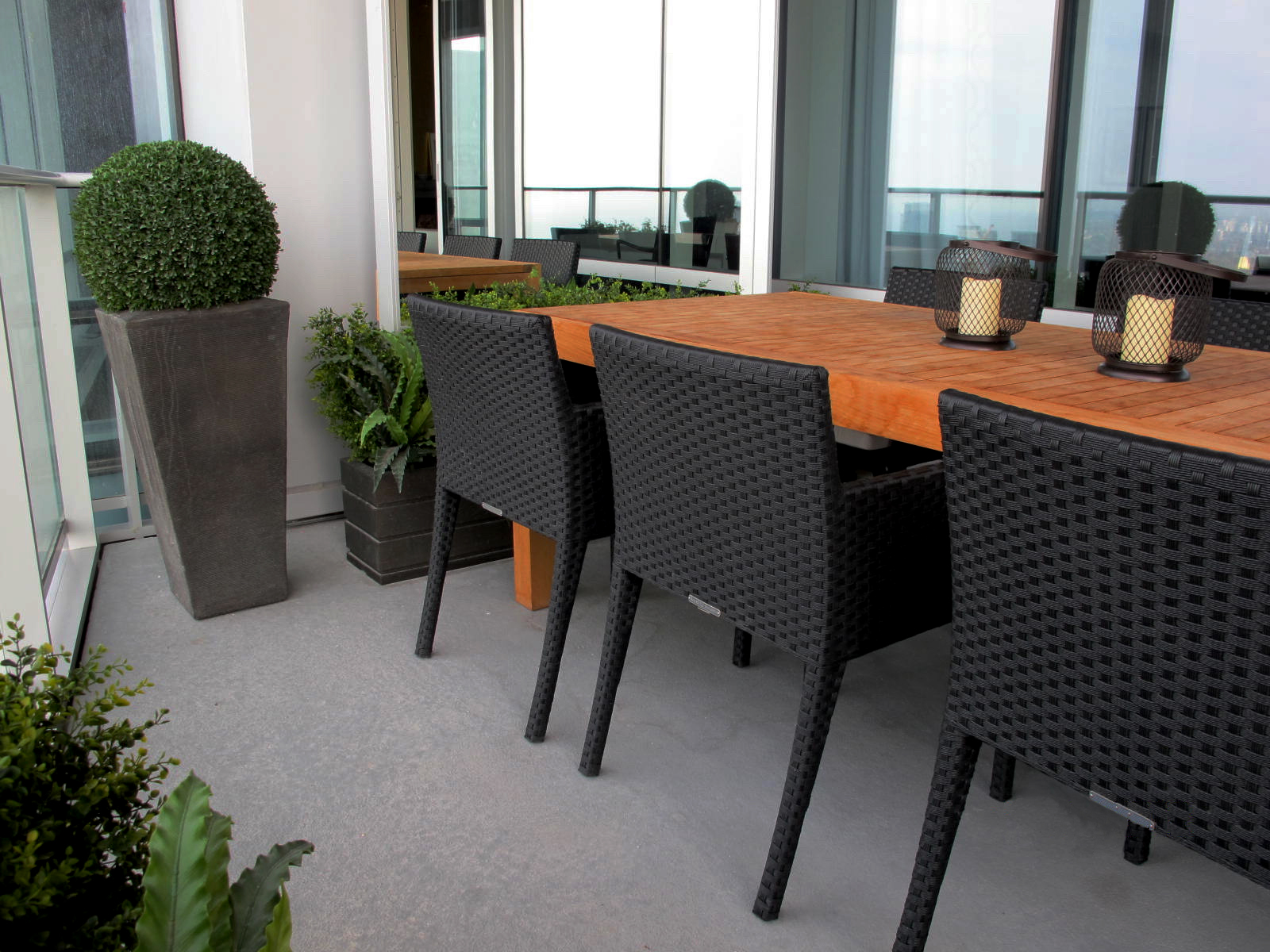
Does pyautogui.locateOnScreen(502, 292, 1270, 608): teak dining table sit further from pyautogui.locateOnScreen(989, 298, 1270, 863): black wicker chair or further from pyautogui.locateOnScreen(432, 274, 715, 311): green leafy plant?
pyautogui.locateOnScreen(432, 274, 715, 311): green leafy plant

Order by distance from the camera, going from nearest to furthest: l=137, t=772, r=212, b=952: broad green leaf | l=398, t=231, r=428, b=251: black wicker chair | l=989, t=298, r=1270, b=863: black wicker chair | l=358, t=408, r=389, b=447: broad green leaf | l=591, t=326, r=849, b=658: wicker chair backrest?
l=137, t=772, r=212, b=952: broad green leaf → l=591, t=326, r=849, b=658: wicker chair backrest → l=989, t=298, r=1270, b=863: black wicker chair → l=358, t=408, r=389, b=447: broad green leaf → l=398, t=231, r=428, b=251: black wicker chair

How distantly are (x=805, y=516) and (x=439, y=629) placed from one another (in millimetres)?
1468

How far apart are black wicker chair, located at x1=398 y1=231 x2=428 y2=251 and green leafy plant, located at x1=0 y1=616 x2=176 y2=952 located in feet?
11.2

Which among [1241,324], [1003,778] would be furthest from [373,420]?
[1241,324]

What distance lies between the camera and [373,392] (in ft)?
10.4

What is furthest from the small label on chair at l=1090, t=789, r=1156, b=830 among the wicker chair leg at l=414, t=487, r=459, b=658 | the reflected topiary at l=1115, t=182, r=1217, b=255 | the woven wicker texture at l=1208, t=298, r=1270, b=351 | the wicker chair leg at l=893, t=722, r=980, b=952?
the reflected topiary at l=1115, t=182, r=1217, b=255

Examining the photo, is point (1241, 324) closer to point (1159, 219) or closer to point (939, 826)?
point (1159, 219)

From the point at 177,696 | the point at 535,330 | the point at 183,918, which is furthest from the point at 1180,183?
the point at 183,918

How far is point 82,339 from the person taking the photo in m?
3.24

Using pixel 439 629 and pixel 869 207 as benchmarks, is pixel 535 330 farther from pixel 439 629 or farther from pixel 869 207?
pixel 869 207

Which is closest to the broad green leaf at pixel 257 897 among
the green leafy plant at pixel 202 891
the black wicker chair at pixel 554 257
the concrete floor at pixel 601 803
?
the green leafy plant at pixel 202 891

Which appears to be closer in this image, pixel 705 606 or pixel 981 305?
pixel 705 606

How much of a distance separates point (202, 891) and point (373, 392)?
2444 mm

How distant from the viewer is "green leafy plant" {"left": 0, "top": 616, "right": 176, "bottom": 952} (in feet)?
2.72
